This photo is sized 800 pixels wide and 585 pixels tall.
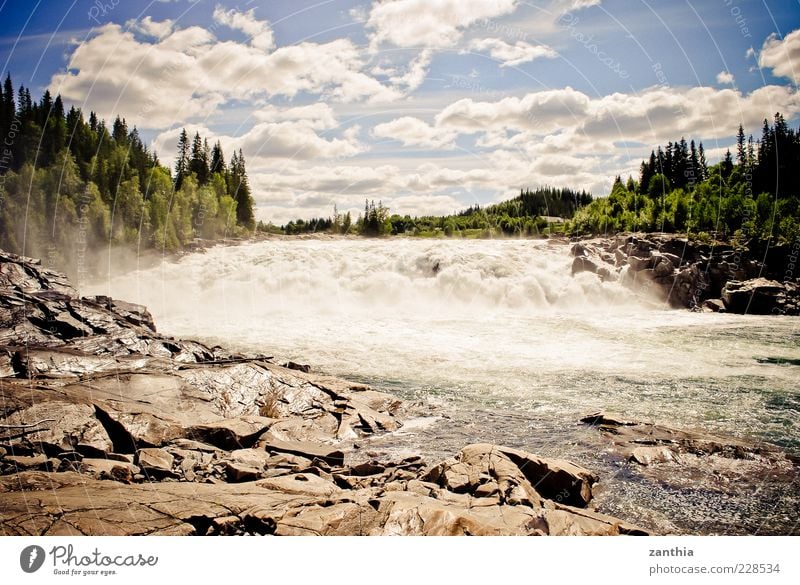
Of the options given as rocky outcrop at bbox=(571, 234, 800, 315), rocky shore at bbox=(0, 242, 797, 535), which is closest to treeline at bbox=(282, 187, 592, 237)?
rocky outcrop at bbox=(571, 234, 800, 315)

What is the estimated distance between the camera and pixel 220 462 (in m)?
8.14

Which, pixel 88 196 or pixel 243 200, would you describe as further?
pixel 243 200

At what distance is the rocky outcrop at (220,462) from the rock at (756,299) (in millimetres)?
30149

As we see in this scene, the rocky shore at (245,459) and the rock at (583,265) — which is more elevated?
the rock at (583,265)

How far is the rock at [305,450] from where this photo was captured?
9289mm

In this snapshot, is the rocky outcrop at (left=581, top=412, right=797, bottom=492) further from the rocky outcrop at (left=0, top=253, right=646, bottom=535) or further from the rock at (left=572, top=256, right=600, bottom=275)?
the rock at (left=572, top=256, right=600, bottom=275)

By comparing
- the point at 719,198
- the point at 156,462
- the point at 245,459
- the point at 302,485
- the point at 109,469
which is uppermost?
the point at 719,198

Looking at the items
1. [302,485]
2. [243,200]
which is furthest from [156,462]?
[243,200]

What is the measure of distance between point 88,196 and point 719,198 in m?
58.9

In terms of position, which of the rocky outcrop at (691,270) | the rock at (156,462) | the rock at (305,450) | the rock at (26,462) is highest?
the rocky outcrop at (691,270)

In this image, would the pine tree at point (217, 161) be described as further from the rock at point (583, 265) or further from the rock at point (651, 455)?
the rock at point (651, 455)

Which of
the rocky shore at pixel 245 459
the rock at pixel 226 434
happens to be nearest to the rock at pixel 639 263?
the rocky shore at pixel 245 459

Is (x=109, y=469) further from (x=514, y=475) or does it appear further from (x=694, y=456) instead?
(x=694, y=456)

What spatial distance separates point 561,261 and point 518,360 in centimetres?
2253
